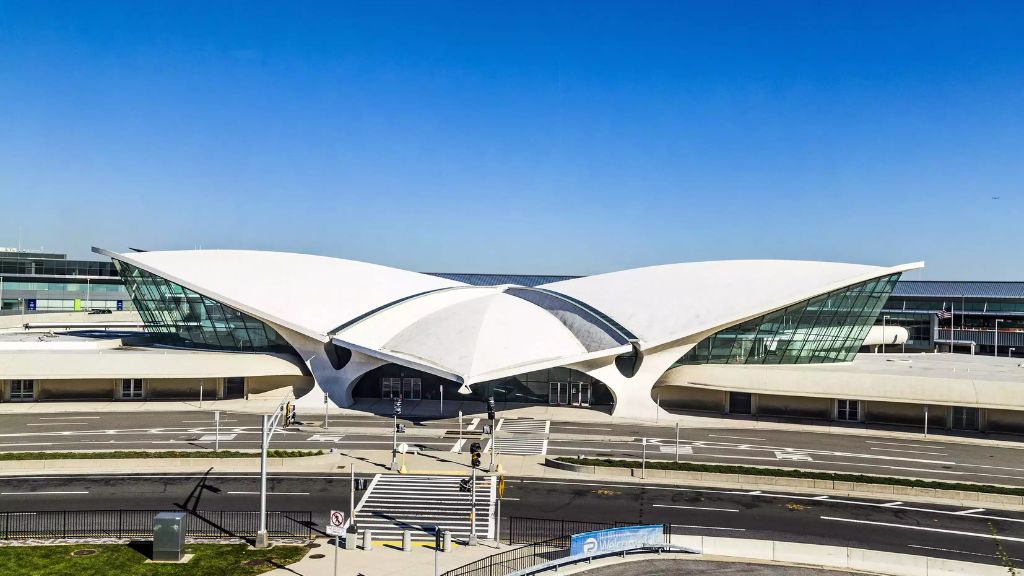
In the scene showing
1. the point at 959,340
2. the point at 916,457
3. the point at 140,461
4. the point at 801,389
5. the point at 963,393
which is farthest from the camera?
the point at 959,340

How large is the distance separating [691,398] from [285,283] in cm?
3478

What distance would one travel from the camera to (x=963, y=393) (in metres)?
48.7

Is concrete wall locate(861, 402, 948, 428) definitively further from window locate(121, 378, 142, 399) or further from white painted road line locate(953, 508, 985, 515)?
window locate(121, 378, 142, 399)

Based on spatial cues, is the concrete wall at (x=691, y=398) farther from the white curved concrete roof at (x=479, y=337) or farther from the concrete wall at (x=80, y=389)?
the concrete wall at (x=80, y=389)

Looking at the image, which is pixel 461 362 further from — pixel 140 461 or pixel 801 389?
pixel 801 389

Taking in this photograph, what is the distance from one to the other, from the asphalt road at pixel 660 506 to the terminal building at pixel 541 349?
50.0 ft

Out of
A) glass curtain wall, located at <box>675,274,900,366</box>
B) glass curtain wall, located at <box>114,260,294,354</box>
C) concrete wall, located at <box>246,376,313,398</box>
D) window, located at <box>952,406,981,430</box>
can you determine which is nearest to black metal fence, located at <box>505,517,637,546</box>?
glass curtain wall, located at <box>675,274,900,366</box>

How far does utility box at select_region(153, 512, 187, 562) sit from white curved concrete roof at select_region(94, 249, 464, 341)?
31.1 metres

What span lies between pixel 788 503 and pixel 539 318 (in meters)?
28.6

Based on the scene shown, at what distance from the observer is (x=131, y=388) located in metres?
57.1

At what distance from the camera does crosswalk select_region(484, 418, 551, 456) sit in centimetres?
4347

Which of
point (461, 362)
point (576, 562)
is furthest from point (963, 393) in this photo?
point (576, 562)

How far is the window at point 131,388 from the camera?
187ft

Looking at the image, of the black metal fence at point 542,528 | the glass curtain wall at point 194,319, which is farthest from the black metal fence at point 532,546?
the glass curtain wall at point 194,319
